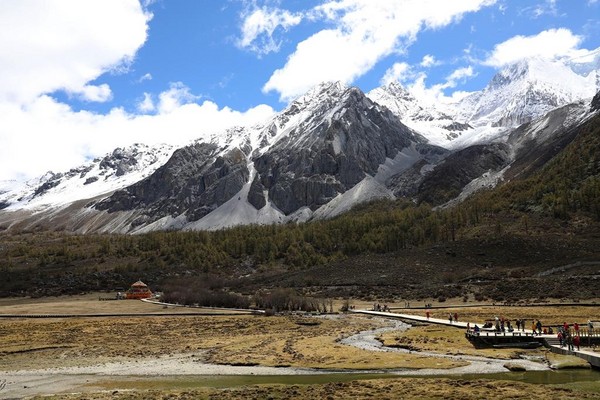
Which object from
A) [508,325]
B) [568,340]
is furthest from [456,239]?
[568,340]

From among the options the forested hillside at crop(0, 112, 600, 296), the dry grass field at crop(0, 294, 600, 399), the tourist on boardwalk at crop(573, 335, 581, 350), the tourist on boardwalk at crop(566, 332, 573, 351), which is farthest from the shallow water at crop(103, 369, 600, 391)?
the forested hillside at crop(0, 112, 600, 296)

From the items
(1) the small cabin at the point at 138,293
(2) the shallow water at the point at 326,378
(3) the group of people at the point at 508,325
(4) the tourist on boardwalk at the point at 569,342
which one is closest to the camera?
(2) the shallow water at the point at 326,378

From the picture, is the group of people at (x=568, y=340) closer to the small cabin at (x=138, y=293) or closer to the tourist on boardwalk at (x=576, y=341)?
the tourist on boardwalk at (x=576, y=341)

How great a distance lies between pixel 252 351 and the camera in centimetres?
4925

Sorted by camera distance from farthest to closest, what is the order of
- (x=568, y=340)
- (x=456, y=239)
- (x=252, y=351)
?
(x=456, y=239) < (x=252, y=351) < (x=568, y=340)

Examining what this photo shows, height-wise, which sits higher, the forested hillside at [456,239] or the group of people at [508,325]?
the forested hillside at [456,239]

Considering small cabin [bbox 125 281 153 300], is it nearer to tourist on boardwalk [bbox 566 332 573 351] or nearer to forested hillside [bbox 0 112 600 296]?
forested hillside [bbox 0 112 600 296]

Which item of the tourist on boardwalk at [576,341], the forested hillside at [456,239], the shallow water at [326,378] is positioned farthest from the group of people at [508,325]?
the forested hillside at [456,239]

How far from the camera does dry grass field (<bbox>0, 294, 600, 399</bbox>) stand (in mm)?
31938

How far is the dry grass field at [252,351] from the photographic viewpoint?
3194 cm

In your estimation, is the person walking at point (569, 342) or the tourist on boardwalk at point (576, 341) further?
the tourist on boardwalk at point (576, 341)

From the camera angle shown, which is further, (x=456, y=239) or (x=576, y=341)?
(x=456, y=239)

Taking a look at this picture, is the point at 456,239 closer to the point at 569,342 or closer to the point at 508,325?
the point at 508,325

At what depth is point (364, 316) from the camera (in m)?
82.3
